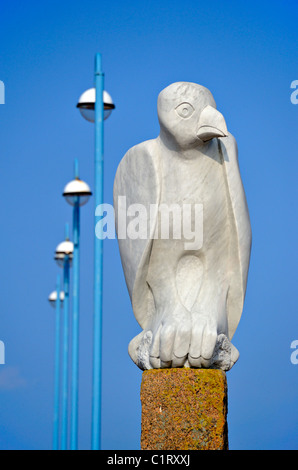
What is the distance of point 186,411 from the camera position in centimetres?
891

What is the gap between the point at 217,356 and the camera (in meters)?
9.14

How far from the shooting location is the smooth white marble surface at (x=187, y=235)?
9117 millimetres

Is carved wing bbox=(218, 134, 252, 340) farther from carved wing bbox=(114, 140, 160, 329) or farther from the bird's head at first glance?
carved wing bbox=(114, 140, 160, 329)

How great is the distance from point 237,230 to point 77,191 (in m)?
7.80

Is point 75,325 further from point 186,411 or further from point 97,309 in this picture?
point 186,411

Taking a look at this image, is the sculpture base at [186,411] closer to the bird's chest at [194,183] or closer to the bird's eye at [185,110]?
the bird's chest at [194,183]

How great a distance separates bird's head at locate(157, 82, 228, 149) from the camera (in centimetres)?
908

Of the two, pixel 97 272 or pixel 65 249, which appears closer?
pixel 97 272

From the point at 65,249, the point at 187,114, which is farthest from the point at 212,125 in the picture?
the point at 65,249

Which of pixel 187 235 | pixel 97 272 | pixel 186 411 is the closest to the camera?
pixel 186 411

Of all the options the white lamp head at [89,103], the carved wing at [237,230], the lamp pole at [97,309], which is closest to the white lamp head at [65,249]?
the white lamp head at [89,103]
